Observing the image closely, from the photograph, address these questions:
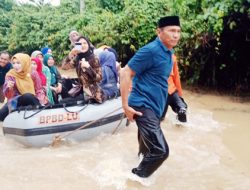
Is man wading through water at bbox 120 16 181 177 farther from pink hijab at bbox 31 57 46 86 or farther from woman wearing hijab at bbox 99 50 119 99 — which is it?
pink hijab at bbox 31 57 46 86

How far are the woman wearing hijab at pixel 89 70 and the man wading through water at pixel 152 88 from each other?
210 centimetres

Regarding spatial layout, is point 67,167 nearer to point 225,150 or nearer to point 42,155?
point 42,155

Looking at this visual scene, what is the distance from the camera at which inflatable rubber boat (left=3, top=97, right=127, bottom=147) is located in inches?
233

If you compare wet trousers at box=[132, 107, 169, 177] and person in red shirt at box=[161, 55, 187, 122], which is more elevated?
wet trousers at box=[132, 107, 169, 177]

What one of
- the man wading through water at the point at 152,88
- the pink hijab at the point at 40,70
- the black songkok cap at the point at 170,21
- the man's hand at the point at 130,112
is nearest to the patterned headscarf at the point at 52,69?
the pink hijab at the point at 40,70

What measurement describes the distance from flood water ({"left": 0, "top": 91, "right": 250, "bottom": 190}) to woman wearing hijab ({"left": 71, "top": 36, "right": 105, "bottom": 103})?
0.68m

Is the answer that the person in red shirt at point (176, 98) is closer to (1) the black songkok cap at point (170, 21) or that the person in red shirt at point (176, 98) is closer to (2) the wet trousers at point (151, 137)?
(2) the wet trousers at point (151, 137)

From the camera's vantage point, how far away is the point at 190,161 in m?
5.50

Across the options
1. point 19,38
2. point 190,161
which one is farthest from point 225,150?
point 19,38

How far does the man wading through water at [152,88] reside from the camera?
408 cm

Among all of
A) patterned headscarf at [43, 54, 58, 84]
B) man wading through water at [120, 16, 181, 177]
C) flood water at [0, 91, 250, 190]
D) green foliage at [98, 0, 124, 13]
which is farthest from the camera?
green foliage at [98, 0, 124, 13]

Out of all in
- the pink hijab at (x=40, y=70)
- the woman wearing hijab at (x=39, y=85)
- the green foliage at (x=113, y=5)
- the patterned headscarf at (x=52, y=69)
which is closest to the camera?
the woman wearing hijab at (x=39, y=85)

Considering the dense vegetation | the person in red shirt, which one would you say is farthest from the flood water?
the dense vegetation

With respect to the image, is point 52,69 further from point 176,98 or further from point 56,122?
→ point 176,98
